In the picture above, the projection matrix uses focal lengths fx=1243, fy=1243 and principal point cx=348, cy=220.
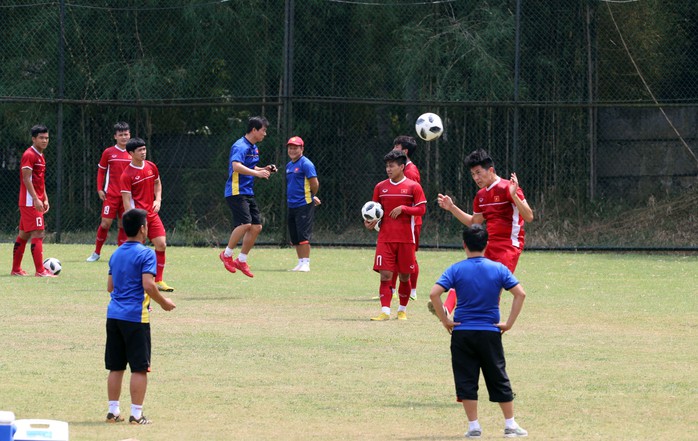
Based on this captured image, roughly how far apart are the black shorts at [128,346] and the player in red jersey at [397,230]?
518cm

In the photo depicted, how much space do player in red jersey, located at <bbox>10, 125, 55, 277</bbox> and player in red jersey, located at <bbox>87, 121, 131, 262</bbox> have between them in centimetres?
93

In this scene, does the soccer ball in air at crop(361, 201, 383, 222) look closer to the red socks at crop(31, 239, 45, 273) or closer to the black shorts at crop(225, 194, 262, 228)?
the black shorts at crop(225, 194, 262, 228)

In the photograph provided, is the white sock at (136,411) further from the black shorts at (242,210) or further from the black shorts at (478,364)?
the black shorts at (242,210)

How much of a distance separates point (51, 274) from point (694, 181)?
12910 millimetres

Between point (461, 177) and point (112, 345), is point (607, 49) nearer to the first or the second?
point (461, 177)

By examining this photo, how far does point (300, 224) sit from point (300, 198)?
53 centimetres

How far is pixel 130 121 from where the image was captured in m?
24.4

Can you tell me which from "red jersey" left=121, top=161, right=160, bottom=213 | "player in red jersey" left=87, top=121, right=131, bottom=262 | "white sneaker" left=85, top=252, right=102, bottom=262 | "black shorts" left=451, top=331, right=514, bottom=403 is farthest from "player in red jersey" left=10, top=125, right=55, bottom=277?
"black shorts" left=451, top=331, right=514, bottom=403

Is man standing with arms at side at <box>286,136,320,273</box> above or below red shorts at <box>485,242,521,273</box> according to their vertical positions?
below

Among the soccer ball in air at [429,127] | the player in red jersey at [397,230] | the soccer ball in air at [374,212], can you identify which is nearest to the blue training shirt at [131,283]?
the player in red jersey at [397,230]

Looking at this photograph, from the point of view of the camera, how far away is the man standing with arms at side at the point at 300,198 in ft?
58.4

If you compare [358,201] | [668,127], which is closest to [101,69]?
[358,201]

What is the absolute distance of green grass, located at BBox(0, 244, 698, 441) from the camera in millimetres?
7406

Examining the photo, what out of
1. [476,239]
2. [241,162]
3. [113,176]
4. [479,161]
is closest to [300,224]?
[241,162]
